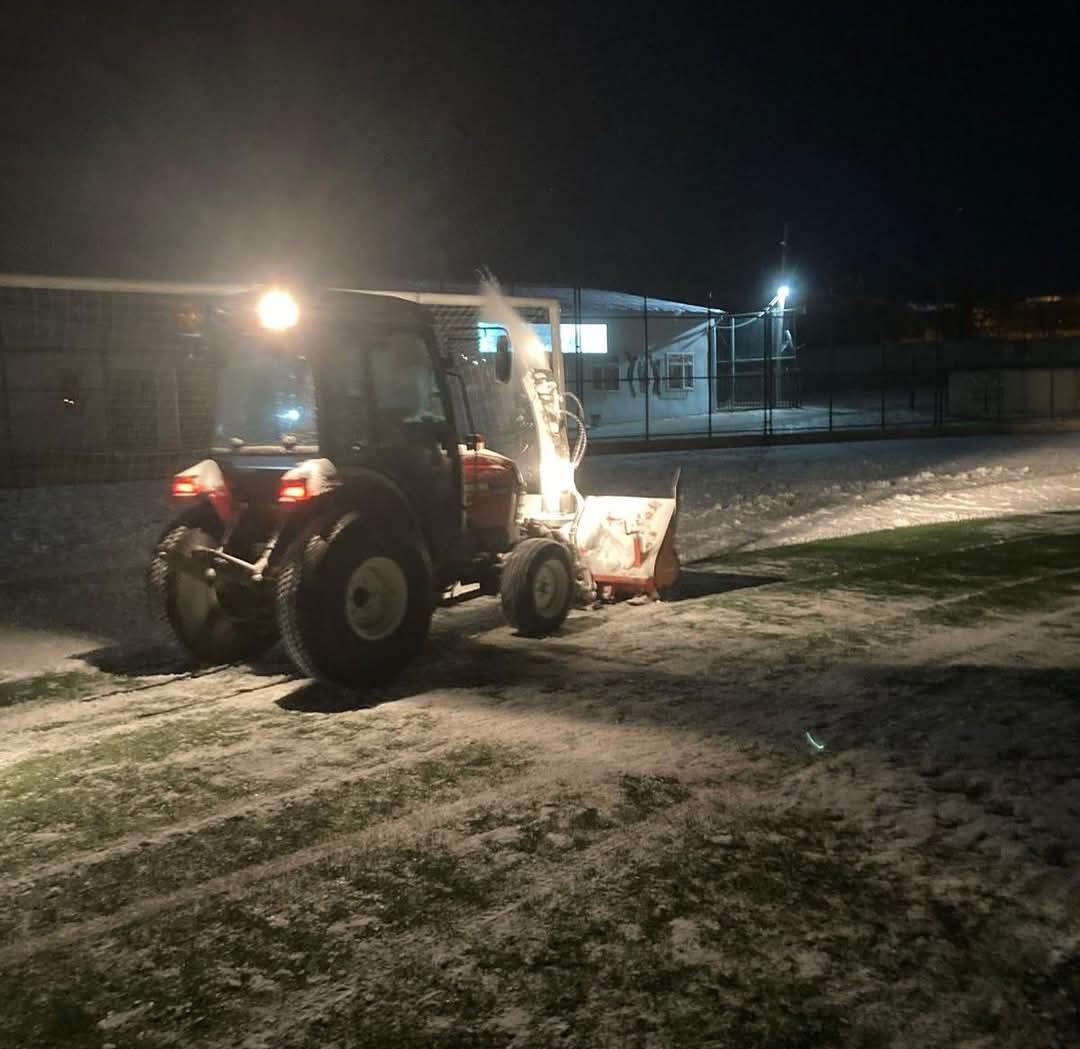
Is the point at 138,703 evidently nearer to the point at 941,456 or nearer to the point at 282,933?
the point at 282,933

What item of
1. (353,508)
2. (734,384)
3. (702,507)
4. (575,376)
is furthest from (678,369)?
(353,508)

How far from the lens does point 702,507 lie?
57.1ft

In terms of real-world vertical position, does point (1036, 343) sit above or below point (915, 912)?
above

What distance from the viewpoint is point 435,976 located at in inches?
154

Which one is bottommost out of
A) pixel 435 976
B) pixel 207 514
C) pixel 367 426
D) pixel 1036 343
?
pixel 435 976

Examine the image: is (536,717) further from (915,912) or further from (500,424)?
(500,424)

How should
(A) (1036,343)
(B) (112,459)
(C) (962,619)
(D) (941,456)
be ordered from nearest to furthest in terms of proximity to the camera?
(C) (962,619) → (B) (112,459) → (D) (941,456) → (A) (1036,343)

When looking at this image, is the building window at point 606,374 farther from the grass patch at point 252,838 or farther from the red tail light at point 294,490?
the grass patch at point 252,838

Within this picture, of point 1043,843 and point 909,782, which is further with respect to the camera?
point 909,782

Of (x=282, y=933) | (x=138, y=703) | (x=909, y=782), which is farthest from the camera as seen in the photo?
(x=138, y=703)

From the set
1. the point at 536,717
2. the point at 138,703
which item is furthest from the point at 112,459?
the point at 536,717

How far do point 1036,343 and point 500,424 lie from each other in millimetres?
49318

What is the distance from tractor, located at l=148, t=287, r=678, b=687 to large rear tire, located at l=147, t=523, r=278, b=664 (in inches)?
0.4

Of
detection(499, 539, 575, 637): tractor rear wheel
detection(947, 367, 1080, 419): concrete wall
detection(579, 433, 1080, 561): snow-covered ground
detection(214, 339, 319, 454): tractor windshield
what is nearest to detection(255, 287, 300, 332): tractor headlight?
detection(214, 339, 319, 454): tractor windshield
